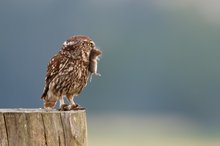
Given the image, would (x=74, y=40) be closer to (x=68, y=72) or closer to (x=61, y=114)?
(x=68, y=72)

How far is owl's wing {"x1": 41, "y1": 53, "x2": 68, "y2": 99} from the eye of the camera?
5.61 m

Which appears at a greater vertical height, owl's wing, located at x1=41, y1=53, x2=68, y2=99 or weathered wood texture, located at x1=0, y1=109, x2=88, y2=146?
owl's wing, located at x1=41, y1=53, x2=68, y2=99

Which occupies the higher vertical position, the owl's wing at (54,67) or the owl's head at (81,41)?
the owl's head at (81,41)

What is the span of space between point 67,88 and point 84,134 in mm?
1892

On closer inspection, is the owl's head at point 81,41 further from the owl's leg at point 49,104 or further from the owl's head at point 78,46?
the owl's leg at point 49,104

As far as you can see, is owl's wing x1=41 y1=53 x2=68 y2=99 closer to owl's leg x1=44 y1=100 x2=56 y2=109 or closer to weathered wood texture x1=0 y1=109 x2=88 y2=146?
owl's leg x1=44 y1=100 x2=56 y2=109

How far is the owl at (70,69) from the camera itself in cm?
532

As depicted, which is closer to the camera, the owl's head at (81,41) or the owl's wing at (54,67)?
the owl's head at (81,41)

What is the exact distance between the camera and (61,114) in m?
3.46

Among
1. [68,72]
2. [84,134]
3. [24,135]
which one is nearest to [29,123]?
[24,135]

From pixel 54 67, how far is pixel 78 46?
465mm

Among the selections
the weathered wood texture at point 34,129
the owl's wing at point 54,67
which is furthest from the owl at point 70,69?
the weathered wood texture at point 34,129

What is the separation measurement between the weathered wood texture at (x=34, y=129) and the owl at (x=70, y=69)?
5.59 feet

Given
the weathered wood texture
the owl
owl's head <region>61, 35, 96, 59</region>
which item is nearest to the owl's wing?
the owl
